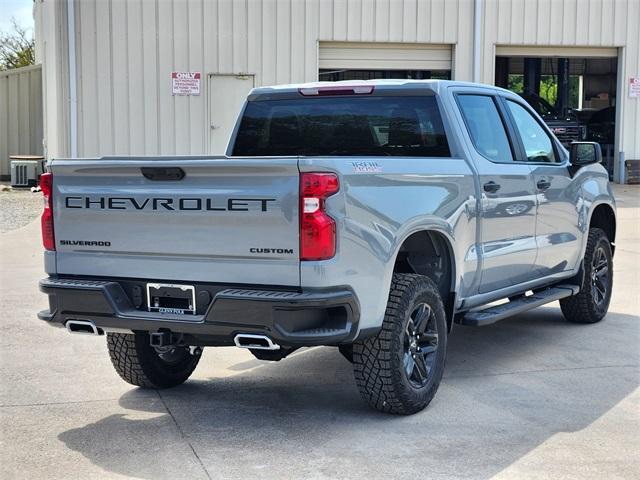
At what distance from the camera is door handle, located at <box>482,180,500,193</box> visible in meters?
6.23

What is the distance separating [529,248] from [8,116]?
22.1m

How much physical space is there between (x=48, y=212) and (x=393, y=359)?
207cm

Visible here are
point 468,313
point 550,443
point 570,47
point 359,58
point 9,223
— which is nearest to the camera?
point 550,443

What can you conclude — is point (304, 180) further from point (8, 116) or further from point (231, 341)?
point (8, 116)

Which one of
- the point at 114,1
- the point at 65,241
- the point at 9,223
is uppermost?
the point at 114,1

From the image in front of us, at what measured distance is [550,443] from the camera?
4961 millimetres

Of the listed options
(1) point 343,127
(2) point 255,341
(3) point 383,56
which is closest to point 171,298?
(2) point 255,341

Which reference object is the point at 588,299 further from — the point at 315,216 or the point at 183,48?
the point at 183,48

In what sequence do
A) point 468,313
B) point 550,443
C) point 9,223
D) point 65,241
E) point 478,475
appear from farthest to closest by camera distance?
1. point 9,223
2. point 468,313
3. point 65,241
4. point 550,443
5. point 478,475

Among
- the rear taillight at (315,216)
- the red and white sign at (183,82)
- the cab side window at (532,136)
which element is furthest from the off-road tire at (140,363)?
the red and white sign at (183,82)

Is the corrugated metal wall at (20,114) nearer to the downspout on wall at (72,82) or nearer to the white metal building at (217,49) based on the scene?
the white metal building at (217,49)

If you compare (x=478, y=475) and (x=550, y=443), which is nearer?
(x=478, y=475)

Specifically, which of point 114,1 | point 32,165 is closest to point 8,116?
point 32,165

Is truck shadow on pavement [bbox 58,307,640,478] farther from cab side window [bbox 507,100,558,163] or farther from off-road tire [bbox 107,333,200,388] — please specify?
cab side window [bbox 507,100,558,163]
